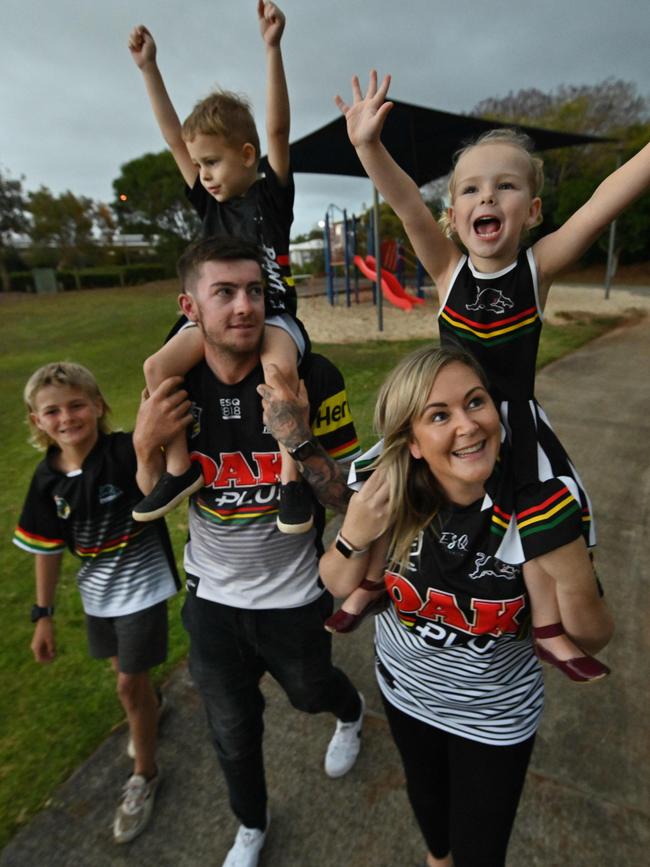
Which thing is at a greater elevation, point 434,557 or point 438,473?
point 438,473

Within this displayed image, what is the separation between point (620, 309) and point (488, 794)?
50.6 ft

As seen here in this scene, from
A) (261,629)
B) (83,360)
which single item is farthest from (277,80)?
(83,360)

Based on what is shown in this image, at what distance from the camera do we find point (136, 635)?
7.36ft

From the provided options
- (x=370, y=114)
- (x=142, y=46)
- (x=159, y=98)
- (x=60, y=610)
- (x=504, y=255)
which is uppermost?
→ (x=142, y=46)

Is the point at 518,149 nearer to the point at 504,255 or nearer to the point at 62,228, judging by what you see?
the point at 504,255

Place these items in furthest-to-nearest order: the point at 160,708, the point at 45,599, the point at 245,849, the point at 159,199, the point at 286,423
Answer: the point at 159,199, the point at 160,708, the point at 45,599, the point at 245,849, the point at 286,423

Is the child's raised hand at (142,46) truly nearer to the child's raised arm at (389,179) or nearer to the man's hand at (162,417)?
the child's raised arm at (389,179)

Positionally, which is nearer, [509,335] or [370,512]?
[370,512]

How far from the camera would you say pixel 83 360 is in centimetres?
1141

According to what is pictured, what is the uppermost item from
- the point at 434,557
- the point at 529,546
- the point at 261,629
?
the point at 529,546

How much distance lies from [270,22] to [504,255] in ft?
4.27

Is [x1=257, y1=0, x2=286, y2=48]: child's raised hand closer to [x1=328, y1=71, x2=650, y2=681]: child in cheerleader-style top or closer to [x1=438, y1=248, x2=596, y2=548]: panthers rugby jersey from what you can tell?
[x1=328, y1=71, x2=650, y2=681]: child in cheerleader-style top

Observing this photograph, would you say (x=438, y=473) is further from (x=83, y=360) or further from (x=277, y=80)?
(x=83, y=360)

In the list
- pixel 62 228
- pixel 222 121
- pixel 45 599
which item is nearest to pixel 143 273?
pixel 62 228
